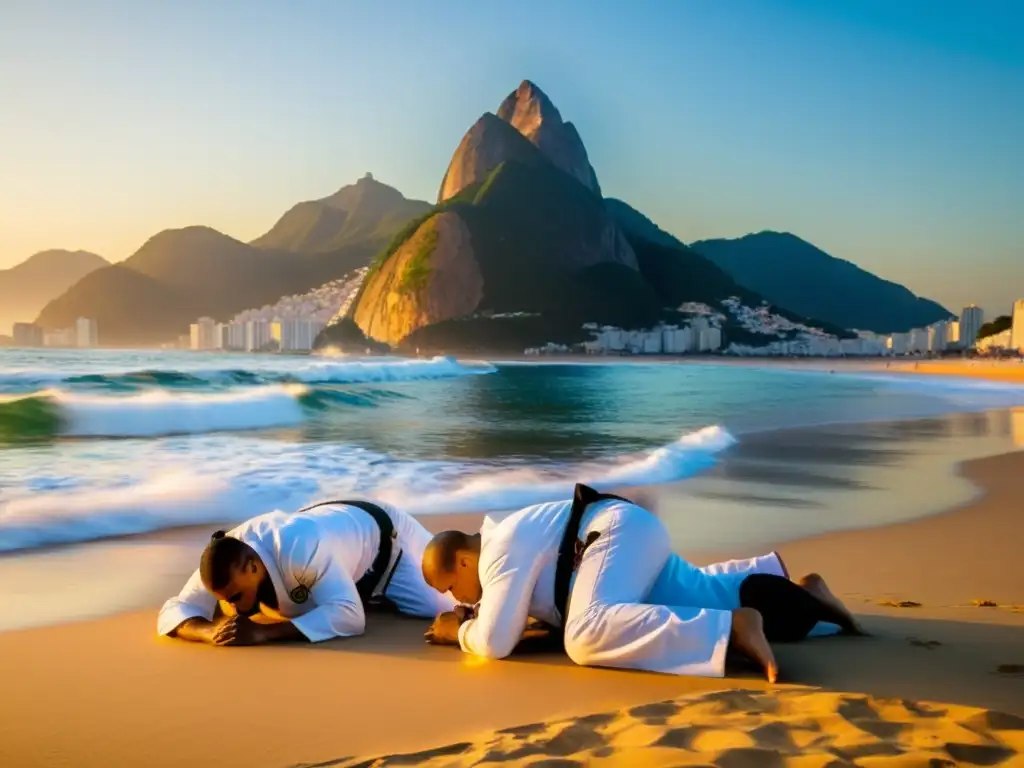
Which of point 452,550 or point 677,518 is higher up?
point 452,550

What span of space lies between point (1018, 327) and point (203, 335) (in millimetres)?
112778

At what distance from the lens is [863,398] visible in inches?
1215

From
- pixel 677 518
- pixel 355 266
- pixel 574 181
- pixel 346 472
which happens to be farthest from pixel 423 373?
pixel 355 266

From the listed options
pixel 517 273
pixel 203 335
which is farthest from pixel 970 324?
pixel 203 335

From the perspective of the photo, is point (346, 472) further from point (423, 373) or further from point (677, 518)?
point (423, 373)

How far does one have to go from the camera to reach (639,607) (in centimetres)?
366

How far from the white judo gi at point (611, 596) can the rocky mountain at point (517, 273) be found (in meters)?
108

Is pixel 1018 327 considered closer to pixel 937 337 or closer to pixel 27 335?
pixel 937 337

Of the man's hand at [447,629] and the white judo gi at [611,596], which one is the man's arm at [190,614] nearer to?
the man's hand at [447,629]

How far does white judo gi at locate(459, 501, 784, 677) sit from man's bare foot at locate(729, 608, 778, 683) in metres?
0.05

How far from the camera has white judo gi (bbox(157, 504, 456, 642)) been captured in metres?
4.30

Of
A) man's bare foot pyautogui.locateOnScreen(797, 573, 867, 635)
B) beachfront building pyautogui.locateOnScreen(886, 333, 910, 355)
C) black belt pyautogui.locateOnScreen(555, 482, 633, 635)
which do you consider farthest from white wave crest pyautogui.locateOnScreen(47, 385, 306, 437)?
beachfront building pyautogui.locateOnScreen(886, 333, 910, 355)

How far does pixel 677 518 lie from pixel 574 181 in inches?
5455

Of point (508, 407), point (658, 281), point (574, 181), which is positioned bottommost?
point (508, 407)
